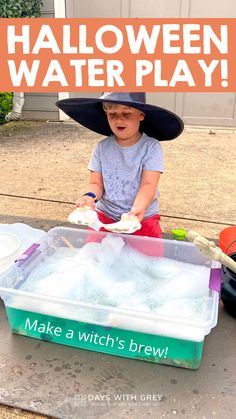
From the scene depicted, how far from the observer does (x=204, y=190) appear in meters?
2.84

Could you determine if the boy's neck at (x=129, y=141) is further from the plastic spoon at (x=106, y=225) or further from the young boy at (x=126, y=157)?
the plastic spoon at (x=106, y=225)

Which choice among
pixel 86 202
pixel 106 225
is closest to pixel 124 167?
pixel 86 202

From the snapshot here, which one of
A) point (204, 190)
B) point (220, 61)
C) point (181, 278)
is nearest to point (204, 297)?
point (181, 278)

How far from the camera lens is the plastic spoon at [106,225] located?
141 cm

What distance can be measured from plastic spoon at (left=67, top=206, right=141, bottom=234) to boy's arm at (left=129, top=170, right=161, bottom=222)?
133 mm

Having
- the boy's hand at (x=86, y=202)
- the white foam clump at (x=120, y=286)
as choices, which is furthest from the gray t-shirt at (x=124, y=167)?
the white foam clump at (x=120, y=286)

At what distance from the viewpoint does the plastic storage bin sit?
1.18 metres

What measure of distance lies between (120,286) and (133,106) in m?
0.67

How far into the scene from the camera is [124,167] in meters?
1.79

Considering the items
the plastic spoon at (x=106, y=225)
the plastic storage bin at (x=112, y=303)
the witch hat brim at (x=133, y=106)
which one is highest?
the witch hat brim at (x=133, y=106)

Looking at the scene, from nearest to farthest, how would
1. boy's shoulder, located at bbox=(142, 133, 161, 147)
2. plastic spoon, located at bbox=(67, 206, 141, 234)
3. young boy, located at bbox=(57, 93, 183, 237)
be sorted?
plastic spoon, located at bbox=(67, 206, 141, 234) < young boy, located at bbox=(57, 93, 183, 237) < boy's shoulder, located at bbox=(142, 133, 161, 147)

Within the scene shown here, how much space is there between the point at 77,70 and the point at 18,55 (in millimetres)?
450

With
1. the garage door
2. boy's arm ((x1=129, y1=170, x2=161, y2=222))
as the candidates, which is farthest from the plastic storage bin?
the garage door

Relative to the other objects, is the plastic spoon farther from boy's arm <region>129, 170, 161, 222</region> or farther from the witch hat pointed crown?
the witch hat pointed crown
